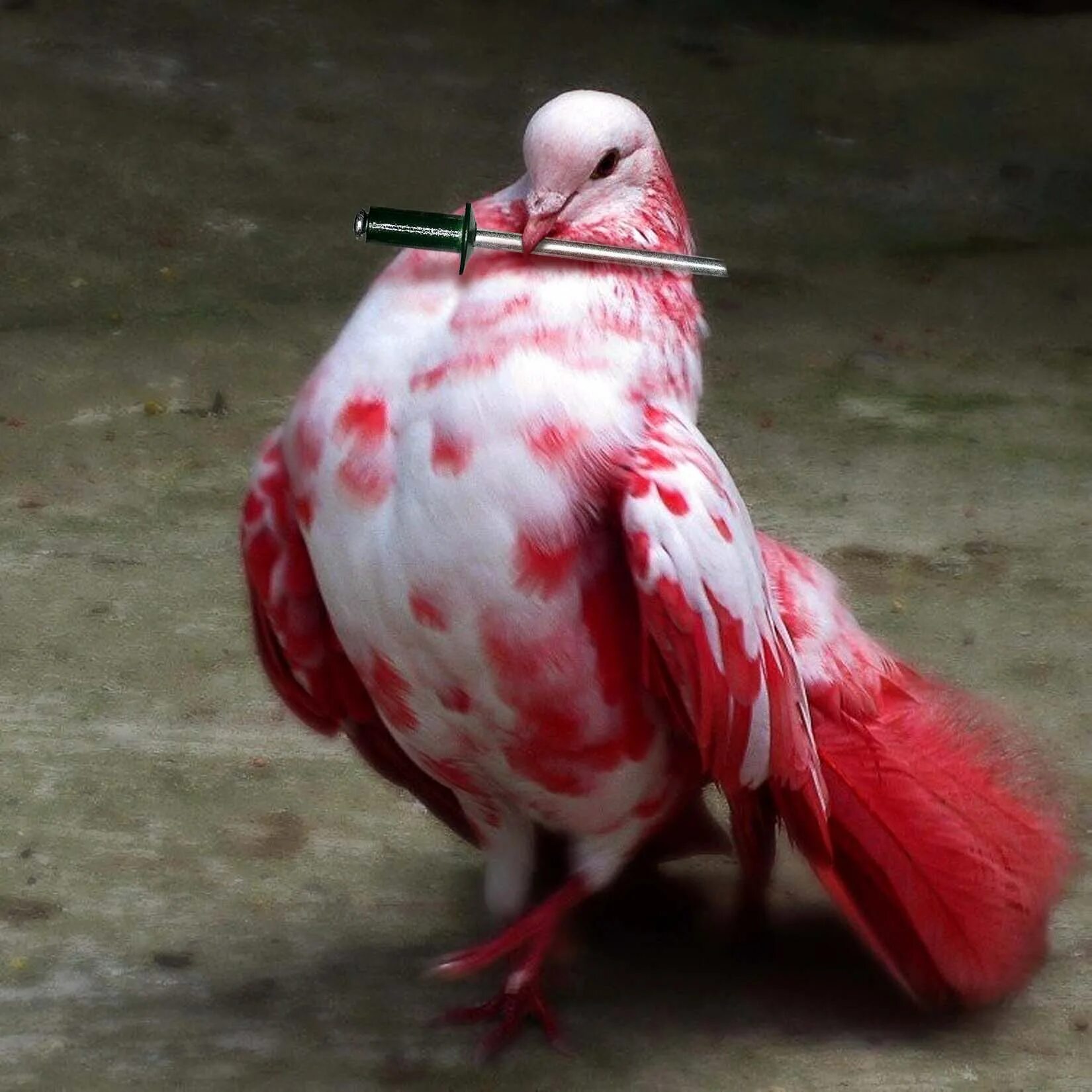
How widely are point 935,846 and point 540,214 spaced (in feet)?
2.86

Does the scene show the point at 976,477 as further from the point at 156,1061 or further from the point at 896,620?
the point at 156,1061

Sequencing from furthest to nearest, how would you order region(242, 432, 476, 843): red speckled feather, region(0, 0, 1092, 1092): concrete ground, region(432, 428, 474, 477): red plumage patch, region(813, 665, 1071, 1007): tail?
region(0, 0, 1092, 1092): concrete ground < region(813, 665, 1071, 1007): tail < region(242, 432, 476, 843): red speckled feather < region(432, 428, 474, 477): red plumage patch

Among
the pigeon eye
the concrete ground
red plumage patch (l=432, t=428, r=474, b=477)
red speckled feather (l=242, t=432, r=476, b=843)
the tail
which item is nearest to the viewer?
red plumage patch (l=432, t=428, r=474, b=477)

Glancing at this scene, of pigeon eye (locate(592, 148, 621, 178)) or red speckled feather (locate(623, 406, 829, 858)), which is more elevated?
pigeon eye (locate(592, 148, 621, 178))

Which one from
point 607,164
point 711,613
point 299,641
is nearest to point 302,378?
point 299,641

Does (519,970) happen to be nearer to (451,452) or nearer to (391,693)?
(391,693)

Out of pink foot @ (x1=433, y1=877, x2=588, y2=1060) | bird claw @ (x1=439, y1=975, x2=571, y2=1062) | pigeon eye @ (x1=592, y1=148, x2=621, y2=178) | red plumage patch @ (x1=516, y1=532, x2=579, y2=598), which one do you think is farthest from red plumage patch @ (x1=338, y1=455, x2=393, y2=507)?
bird claw @ (x1=439, y1=975, x2=571, y2=1062)

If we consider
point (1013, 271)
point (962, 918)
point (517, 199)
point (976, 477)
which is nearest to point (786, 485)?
point (976, 477)

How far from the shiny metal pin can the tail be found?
631 millimetres

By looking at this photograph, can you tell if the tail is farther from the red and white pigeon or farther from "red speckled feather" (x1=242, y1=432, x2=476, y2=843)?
"red speckled feather" (x1=242, y1=432, x2=476, y2=843)

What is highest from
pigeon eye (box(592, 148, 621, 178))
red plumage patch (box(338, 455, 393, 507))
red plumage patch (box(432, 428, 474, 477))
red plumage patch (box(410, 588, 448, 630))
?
pigeon eye (box(592, 148, 621, 178))

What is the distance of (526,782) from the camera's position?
2.26 meters

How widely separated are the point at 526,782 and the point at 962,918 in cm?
55

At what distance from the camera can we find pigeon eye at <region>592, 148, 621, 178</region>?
210 centimetres
